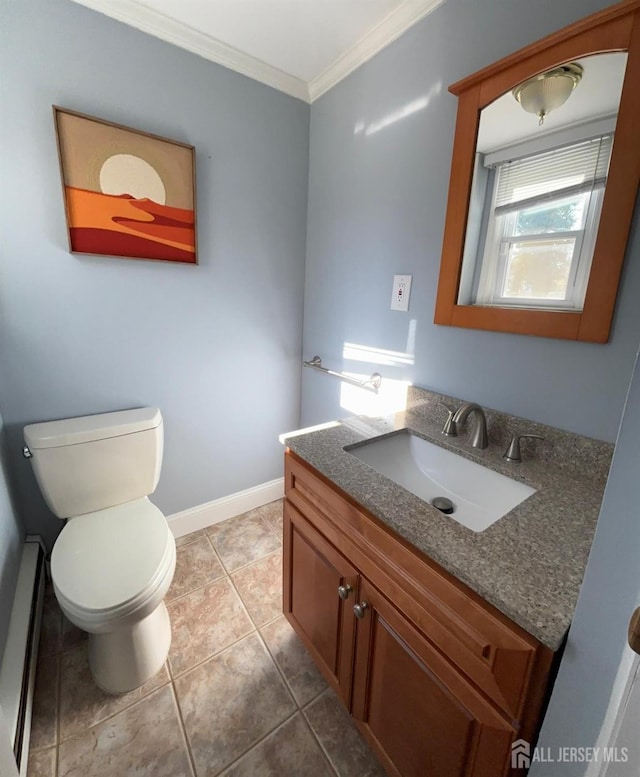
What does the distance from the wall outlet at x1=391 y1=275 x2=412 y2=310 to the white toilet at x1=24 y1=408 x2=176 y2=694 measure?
1155 mm

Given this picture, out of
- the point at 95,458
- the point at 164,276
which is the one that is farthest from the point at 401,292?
the point at 95,458

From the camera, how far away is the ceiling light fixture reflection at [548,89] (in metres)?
0.91

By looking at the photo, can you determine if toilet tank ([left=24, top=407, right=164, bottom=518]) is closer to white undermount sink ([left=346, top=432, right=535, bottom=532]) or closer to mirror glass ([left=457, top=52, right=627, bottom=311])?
Result: white undermount sink ([left=346, top=432, right=535, bottom=532])

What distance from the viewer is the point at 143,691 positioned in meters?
1.18

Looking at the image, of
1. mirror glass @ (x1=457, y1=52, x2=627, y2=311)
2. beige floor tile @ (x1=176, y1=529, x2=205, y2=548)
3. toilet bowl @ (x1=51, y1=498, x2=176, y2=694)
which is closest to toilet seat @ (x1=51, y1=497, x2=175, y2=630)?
toilet bowl @ (x1=51, y1=498, x2=176, y2=694)

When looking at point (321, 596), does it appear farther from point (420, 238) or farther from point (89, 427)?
point (420, 238)

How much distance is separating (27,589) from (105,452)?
551mm

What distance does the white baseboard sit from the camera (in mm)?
1871

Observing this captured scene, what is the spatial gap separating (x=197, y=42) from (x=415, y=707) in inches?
93.1

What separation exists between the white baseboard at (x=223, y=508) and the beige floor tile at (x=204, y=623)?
40cm

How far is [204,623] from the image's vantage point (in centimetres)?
142

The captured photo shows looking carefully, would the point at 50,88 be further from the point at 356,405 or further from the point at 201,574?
the point at 201,574

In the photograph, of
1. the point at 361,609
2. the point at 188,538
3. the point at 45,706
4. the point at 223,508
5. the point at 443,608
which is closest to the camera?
the point at 443,608

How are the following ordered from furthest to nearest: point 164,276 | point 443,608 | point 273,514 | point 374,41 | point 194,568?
point 273,514
point 194,568
point 164,276
point 374,41
point 443,608
